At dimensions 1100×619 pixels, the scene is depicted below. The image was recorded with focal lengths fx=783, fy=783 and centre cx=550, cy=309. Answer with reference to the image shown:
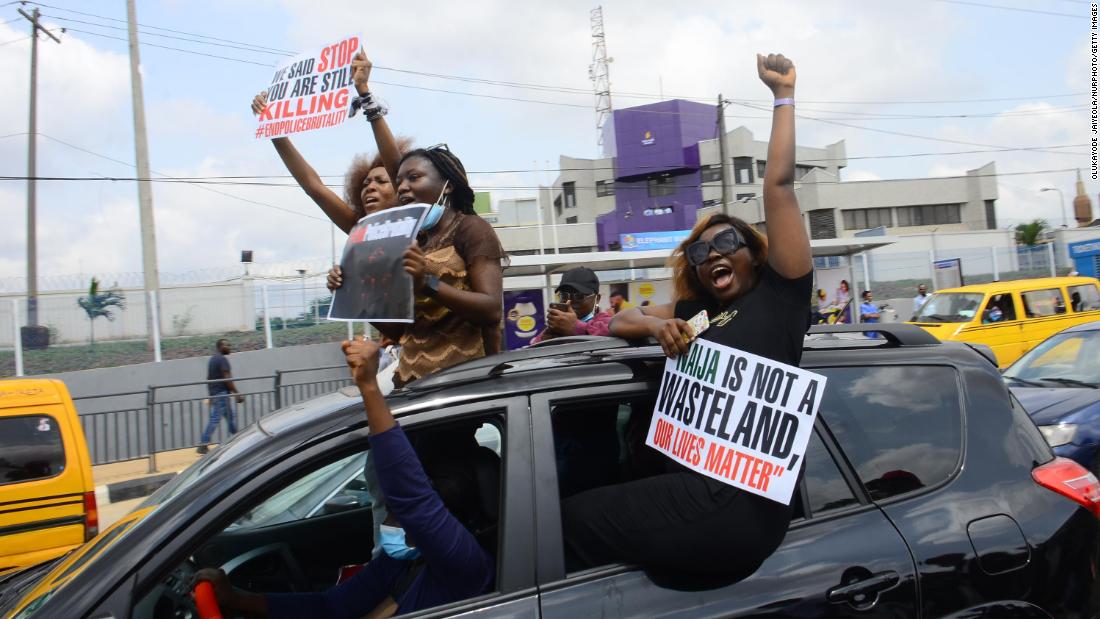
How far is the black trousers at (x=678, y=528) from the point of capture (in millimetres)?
1989

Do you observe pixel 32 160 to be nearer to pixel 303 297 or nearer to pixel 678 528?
pixel 303 297

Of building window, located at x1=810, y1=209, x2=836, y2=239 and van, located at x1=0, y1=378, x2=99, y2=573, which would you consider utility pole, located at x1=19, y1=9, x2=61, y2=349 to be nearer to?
van, located at x1=0, y1=378, x2=99, y2=573

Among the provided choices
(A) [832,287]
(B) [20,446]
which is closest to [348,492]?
(B) [20,446]

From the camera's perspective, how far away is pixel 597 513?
2039mm

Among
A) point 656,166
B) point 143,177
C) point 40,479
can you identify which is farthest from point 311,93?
point 656,166

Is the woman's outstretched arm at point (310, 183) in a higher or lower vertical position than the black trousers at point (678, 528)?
higher

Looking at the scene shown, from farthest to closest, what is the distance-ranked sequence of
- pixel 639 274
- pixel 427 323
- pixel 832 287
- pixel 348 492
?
pixel 639 274 → pixel 832 287 → pixel 348 492 → pixel 427 323

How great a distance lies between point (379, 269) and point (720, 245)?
1.06 m

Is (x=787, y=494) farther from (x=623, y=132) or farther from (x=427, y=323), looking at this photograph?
(x=623, y=132)

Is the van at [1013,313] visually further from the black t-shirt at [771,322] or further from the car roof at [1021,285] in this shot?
the black t-shirt at [771,322]

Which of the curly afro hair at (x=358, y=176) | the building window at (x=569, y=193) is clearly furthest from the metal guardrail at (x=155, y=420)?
the building window at (x=569, y=193)

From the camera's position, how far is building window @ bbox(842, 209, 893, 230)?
4625 cm

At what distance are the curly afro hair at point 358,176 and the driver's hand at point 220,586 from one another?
166 centimetres

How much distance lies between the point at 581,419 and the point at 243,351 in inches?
559
